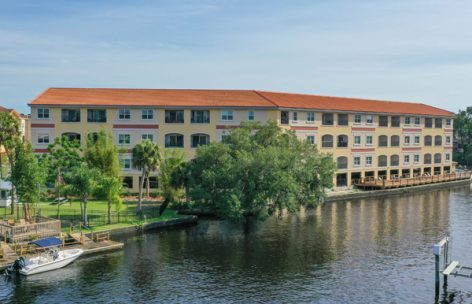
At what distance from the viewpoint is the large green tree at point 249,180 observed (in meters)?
54.0

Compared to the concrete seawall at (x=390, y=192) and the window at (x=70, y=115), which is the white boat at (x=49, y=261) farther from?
the concrete seawall at (x=390, y=192)

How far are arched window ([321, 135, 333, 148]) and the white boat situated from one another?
55.6 m

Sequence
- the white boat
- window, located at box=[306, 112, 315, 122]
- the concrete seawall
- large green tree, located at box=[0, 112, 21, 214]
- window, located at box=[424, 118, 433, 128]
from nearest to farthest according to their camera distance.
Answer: the white boat
large green tree, located at box=[0, 112, 21, 214]
the concrete seawall
window, located at box=[306, 112, 315, 122]
window, located at box=[424, 118, 433, 128]

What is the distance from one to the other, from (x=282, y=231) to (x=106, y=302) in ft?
85.1

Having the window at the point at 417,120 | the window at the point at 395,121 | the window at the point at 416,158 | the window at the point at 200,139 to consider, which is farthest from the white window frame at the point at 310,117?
the window at the point at 416,158

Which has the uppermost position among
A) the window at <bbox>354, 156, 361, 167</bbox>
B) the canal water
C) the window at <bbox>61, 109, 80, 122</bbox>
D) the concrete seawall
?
the window at <bbox>61, 109, 80, 122</bbox>

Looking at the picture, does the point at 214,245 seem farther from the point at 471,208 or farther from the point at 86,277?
the point at 471,208

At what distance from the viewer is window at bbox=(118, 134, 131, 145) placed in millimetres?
80938

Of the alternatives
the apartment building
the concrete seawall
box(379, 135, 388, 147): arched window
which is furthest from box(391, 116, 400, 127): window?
the concrete seawall

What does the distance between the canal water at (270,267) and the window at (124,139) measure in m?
25.0

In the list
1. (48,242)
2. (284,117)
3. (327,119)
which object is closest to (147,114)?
(284,117)

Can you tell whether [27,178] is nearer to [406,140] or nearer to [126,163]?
[126,163]

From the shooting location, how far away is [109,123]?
8044cm

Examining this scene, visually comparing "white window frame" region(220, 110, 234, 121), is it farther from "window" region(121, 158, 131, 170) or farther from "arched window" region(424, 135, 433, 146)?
"arched window" region(424, 135, 433, 146)
